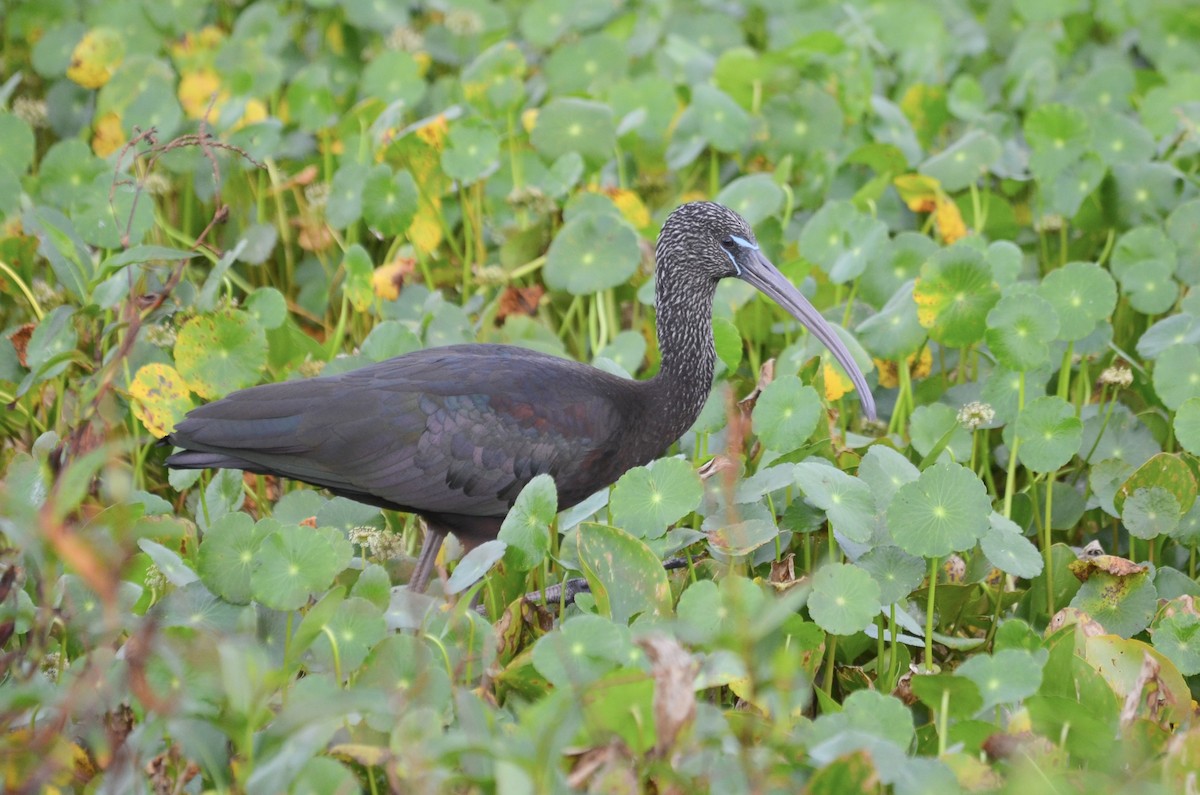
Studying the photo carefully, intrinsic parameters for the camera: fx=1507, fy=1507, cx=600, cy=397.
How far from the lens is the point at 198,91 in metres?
6.23

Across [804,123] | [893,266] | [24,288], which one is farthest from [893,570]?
[24,288]

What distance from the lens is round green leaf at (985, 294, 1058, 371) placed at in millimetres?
4062

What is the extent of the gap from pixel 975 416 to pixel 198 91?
3.67 metres

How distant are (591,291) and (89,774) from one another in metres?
2.26

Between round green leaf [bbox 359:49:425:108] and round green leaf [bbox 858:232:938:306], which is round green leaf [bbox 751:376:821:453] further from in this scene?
round green leaf [bbox 359:49:425:108]

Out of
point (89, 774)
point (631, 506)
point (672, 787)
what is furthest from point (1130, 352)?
point (89, 774)

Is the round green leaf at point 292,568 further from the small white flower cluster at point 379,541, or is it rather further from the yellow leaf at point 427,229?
the yellow leaf at point 427,229

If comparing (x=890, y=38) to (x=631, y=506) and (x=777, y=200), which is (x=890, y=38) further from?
(x=631, y=506)

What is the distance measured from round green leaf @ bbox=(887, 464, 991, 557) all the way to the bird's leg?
132 cm

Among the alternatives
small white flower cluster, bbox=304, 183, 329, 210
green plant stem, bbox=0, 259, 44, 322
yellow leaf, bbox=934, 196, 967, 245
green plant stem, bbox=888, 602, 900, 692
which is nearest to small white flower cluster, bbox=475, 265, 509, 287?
small white flower cluster, bbox=304, 183, 329, 210

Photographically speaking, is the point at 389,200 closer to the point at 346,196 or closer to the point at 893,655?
the point at 346,196

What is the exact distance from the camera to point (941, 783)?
8.98 ft

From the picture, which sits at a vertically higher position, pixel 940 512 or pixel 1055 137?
pixel 1055 137

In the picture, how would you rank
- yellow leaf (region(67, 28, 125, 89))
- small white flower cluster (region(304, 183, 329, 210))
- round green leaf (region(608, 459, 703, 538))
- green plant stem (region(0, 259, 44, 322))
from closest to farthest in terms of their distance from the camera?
round green leaf (region(608, 459, 703, 538)) → green plant stem (region(0, 259, 44, 322)) → small white flower cluster (region(304, 183, 329, 210)) → yellow leaf (region(67, 28, 125, 89))
